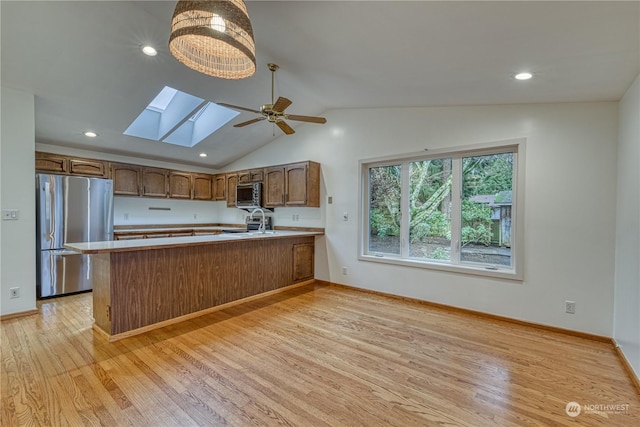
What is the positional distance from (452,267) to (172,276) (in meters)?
3.33

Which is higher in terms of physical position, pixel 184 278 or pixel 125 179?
pixel 125 179

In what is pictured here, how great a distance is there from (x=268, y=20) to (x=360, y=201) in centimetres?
271

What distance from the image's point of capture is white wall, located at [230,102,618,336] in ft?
8.86

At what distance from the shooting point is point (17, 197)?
3.16 m

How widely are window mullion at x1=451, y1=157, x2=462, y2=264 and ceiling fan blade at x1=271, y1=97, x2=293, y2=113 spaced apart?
225 centimetres

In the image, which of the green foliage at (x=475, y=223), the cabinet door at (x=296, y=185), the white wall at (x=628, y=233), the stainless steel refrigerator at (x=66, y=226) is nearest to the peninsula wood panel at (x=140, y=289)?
the stainless steel refrigerator at (x=66, y=226)

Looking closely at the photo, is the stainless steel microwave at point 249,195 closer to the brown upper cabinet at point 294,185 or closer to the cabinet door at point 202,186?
the brown upper cabinet at point 294,185

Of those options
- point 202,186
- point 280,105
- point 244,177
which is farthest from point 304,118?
point 202,186

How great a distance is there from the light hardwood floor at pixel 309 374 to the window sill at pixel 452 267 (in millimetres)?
528

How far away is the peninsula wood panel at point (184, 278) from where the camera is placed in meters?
2.69

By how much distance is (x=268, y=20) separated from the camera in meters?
2.34

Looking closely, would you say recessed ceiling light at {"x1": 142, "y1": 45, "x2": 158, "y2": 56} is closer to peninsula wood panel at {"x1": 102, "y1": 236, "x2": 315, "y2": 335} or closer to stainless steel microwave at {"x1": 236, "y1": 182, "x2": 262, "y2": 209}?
peninsula wood panel at {"x1": 102, "y1": 236, "x2": 315, "y2": 335}

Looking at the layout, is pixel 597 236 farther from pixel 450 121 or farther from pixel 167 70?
pixel 167 70

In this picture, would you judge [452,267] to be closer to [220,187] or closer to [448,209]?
[448,209]
